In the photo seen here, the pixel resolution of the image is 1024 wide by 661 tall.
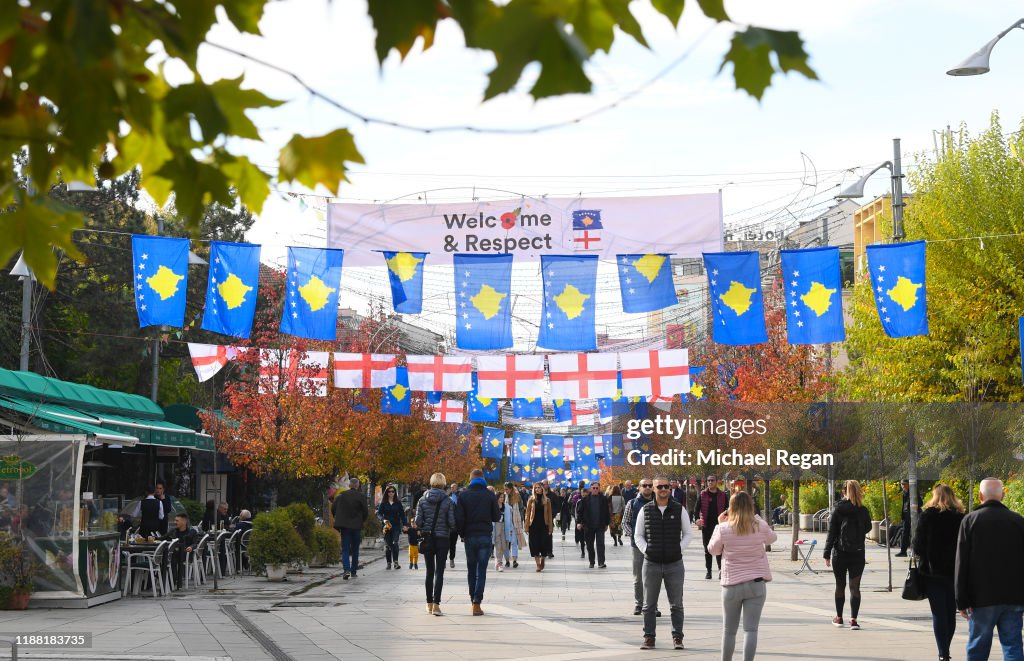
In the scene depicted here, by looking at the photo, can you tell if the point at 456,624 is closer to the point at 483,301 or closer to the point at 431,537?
the point at 431,537

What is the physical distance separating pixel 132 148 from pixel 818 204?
20.6m

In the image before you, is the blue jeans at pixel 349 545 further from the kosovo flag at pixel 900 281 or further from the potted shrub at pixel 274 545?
the kosovo flag at pixel 900 281

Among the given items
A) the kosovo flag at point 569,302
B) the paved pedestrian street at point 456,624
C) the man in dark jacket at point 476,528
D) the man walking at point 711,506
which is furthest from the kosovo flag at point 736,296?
the man in dark jacket at point 476,528

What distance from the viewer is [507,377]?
27766 millimetres

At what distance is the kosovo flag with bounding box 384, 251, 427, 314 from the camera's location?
20375 mm

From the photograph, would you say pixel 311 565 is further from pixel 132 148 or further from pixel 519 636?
pixel 132 148

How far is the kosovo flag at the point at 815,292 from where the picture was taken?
794 inches

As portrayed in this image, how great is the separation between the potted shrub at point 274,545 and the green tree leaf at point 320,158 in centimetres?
2008

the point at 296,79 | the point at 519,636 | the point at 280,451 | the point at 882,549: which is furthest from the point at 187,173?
the point at 882,549

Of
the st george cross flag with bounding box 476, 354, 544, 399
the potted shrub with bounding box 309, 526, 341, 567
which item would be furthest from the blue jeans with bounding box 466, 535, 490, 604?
the st george cross flag with bounding box 476, 354, 544, 399

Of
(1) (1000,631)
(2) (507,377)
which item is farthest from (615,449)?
(1) (1000,631)

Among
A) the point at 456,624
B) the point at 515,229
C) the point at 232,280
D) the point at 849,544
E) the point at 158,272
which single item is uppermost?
the point at 515,229

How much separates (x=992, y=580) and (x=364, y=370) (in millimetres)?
19511

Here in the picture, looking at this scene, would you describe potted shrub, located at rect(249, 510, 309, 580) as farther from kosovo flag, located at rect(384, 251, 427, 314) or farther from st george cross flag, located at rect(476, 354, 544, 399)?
st george cross flag, located at rect(476, 354, 544, 399)
